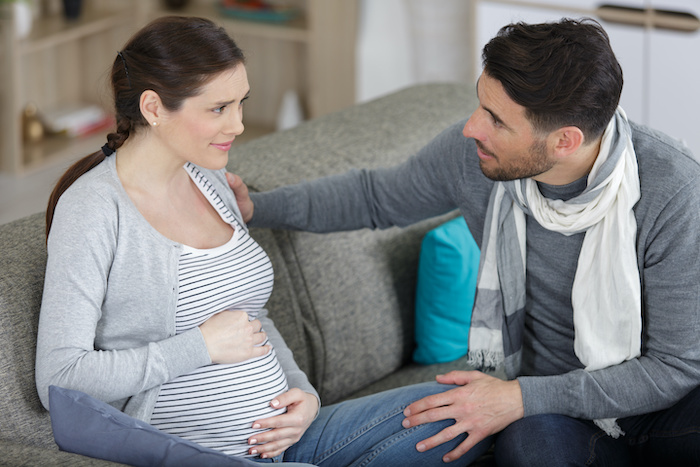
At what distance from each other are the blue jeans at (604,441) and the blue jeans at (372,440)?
0.33ft

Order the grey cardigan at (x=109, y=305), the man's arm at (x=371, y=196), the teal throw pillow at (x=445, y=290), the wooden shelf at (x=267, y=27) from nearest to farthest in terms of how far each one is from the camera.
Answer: the grey cardigan at (x=109, y=305)
the man's arm at (x=371, y=196)
the teal throw pillow at (x=445, y=290)
the wooden shelf at (x=267, y=27)

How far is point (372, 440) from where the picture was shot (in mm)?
1502

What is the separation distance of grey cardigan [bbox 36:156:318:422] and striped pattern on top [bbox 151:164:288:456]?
0.10ft

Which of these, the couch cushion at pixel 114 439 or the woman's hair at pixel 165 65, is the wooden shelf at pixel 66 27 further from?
the couch cushion at pixel 114 439

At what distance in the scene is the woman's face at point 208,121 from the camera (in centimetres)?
138

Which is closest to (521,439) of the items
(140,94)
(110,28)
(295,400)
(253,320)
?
(295,400)

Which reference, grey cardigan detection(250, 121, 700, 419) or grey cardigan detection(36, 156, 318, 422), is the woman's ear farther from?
grey cardigan detection(250, 121, 700, 419)

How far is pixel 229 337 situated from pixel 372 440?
319 mm

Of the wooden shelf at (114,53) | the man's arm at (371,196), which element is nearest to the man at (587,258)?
the man's arm at (371,196)

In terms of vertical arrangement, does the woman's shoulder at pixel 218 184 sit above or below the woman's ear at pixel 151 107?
below

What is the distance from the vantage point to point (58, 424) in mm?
1188

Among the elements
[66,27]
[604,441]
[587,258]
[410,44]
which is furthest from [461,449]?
[66,27]

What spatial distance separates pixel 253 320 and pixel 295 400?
15cm

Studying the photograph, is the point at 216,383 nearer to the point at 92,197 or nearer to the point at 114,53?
the point at 92,197
